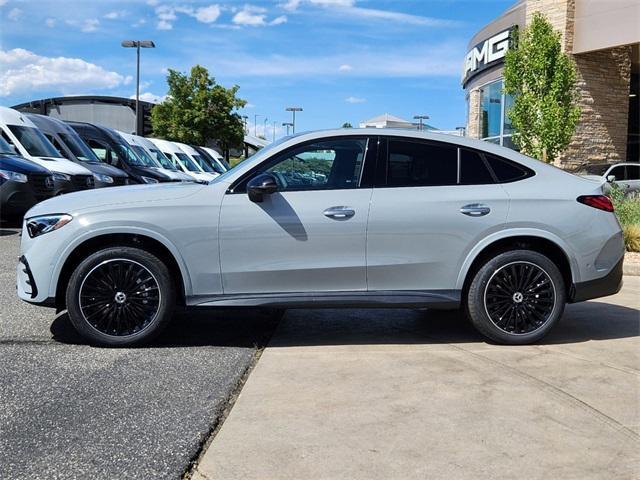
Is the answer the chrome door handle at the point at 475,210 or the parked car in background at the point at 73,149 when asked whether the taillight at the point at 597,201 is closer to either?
the chrome door handle at the point at 475,210

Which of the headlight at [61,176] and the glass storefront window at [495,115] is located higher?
the glass storefront window at [495,115]

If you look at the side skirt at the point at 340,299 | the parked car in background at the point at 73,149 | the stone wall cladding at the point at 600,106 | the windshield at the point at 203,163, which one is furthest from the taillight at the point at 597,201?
the windshield at the point at 203,163

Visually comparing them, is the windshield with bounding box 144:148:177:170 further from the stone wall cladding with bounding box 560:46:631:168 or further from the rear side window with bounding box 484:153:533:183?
the rear side window with bounding box 484:153:533:183

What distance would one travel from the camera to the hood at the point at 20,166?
11.9 meters

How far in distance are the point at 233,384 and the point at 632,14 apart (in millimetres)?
18062

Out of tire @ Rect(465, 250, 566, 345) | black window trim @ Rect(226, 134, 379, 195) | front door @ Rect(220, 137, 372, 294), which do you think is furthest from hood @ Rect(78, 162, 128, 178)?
tire @ Rect(465, 250, 566, 345)

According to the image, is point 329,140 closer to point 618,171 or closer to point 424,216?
point 424,216

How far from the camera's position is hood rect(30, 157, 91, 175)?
12.7 metres

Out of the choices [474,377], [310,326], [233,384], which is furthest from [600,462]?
[310,326]

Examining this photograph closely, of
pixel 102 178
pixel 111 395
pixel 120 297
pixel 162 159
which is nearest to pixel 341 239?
pixel 120 297

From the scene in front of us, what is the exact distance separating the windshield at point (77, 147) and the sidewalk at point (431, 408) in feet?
38.9

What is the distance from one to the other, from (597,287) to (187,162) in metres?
21.4

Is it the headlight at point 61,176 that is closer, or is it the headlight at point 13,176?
the headlight at point 13,176

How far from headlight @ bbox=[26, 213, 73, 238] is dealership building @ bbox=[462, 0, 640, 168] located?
17.6 m
